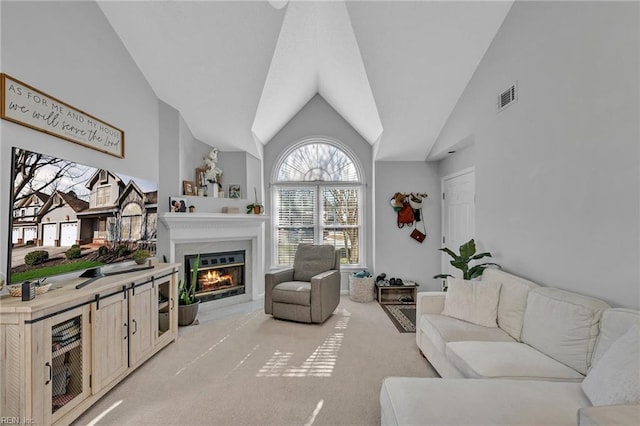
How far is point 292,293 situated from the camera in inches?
140

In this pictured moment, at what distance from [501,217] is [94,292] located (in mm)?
3459

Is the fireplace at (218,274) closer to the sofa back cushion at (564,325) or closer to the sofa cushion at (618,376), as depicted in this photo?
the sofa back cushion at (564,325)

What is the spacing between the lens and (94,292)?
1.96 m

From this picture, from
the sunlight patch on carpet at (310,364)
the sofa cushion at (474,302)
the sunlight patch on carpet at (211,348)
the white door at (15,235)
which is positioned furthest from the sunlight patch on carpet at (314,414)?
the white door at (15,235)

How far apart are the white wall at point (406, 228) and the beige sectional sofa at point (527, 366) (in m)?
2.26

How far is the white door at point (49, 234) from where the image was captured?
2.00 meters

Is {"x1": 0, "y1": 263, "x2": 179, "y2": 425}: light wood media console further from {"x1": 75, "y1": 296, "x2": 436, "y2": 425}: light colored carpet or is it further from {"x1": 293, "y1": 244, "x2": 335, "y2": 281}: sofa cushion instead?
{"x1": 293, "y1": 244, "x2": 335, "y2": 281}: sofa cushion

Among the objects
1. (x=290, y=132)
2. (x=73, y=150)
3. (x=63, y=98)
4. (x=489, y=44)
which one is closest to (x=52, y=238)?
(x=73, y=150)

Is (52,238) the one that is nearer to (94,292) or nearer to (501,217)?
(94,292)

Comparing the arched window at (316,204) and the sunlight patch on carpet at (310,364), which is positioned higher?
the arched window at (316,204)

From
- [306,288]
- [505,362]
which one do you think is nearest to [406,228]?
[306,288]

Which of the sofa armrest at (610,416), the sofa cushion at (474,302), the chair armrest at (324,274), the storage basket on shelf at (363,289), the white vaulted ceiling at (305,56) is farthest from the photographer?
the storage basket on shelf at (363,289)

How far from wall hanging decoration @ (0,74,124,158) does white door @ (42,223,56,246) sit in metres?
0.67

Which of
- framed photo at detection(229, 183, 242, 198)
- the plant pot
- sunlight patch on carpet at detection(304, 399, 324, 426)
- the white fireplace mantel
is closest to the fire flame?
the white fireplace mantel
